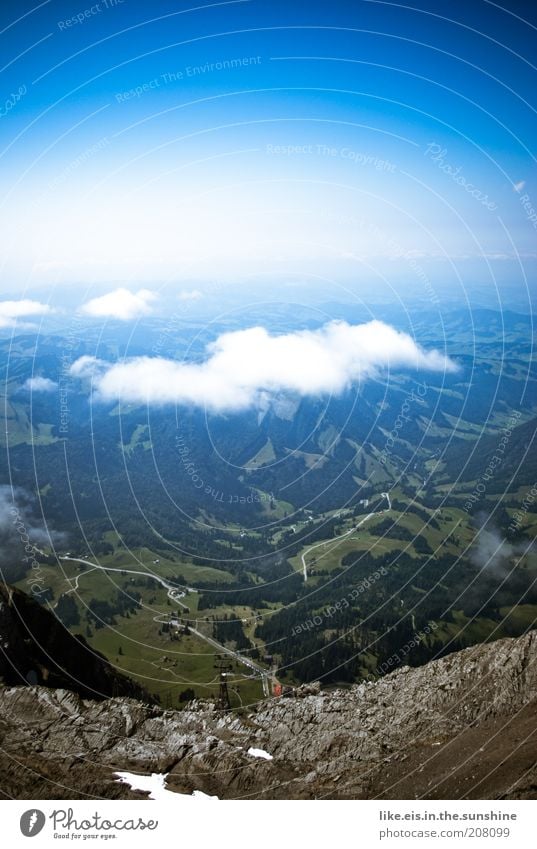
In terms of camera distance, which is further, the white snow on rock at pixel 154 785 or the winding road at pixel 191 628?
the winding road at pixel 191 628

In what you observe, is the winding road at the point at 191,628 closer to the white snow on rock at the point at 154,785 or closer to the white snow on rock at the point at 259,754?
the white snow on rock at the point at 259,754

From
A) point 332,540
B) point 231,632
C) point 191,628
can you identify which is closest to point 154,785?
point 231,632

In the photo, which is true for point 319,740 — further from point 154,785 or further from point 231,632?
point 231,632

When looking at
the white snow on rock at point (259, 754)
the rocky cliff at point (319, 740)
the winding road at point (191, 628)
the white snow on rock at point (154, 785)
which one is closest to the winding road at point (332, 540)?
the winding road at point (191, 628)

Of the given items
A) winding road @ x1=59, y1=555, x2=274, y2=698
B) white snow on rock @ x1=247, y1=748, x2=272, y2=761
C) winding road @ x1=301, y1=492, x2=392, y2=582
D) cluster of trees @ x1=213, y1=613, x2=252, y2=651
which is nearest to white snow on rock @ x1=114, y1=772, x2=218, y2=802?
white snow on rock @ x1=247, y1=748, x2=272, y2=761

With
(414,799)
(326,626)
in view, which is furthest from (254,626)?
(414,799)
